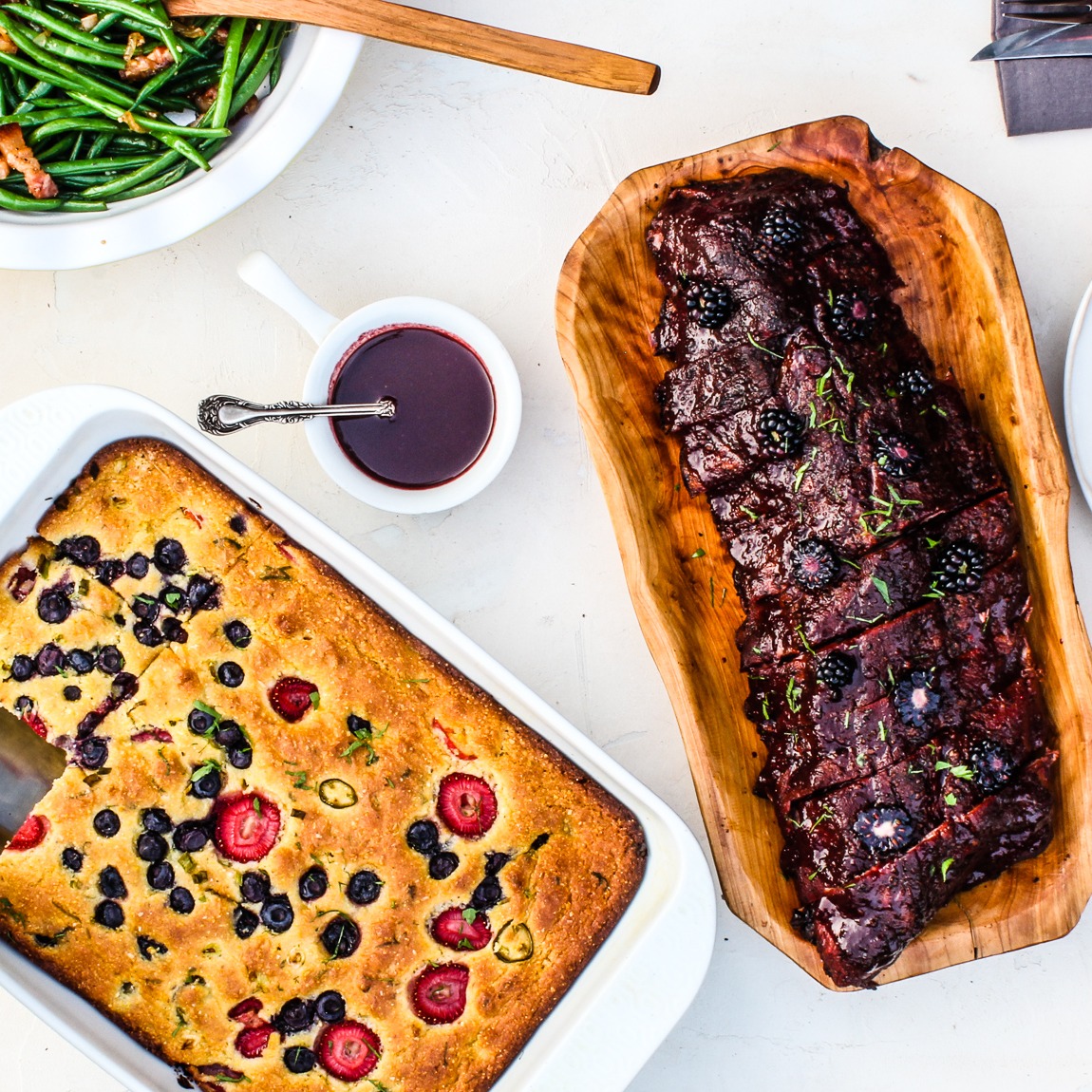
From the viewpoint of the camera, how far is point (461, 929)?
3.45m

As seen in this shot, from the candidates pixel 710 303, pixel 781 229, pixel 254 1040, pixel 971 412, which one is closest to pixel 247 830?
pixel 254 1040

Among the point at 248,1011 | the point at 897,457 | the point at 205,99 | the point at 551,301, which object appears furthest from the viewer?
the point at 551,301

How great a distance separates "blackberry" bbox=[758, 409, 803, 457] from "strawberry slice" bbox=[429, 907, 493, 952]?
1.98 metres

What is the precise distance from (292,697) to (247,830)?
19.1 inches

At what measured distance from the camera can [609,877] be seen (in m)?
3.55

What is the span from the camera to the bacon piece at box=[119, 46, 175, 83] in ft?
11.5

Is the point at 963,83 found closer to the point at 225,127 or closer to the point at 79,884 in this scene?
the point at 225,127

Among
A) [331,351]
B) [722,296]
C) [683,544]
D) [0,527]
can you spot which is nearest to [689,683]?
[683,544]

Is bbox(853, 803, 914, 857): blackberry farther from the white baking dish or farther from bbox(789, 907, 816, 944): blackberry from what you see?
the white baking dish

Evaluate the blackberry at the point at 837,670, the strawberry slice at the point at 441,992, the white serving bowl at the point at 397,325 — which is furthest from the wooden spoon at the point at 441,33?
the strawberry slice at the point at 441,992

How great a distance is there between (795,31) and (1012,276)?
1434mm

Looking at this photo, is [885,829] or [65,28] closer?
[885,829]

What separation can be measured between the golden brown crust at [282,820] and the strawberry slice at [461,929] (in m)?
0.03

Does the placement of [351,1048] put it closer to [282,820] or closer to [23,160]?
[282,820]
